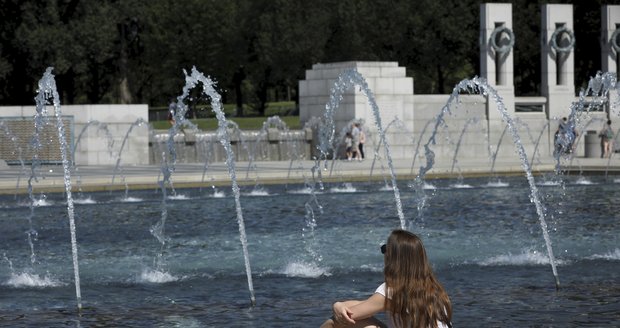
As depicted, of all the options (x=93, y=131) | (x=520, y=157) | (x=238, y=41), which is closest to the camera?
(x=520, y=157)

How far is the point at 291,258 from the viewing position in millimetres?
17641

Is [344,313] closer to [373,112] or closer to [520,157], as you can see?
[520,157]

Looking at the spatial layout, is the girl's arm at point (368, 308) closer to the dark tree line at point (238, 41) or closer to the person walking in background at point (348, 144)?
the person walking in background at point (348, 144)

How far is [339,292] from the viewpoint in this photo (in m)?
14.7

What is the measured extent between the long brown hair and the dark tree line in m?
49.6

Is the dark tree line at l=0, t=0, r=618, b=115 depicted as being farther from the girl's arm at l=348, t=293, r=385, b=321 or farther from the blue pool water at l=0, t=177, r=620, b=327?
the girl's arm at l=348, t=293, r=385, b=321

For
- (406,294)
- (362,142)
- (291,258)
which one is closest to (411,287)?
(406,294)

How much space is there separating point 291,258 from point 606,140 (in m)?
25.8

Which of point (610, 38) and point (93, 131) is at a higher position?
point (610, 38)

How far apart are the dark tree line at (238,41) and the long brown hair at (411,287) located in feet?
163

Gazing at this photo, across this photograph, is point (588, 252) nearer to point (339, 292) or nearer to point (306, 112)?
point (339, 292)

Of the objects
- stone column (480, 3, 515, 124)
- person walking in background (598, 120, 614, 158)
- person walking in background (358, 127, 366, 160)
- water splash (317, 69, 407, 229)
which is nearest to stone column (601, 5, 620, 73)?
stone column (480, 3, 515, 124)

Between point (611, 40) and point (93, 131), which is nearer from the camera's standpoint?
point (93, 131)

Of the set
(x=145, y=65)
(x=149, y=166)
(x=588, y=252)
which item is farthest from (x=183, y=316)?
(x=145, y=65)
